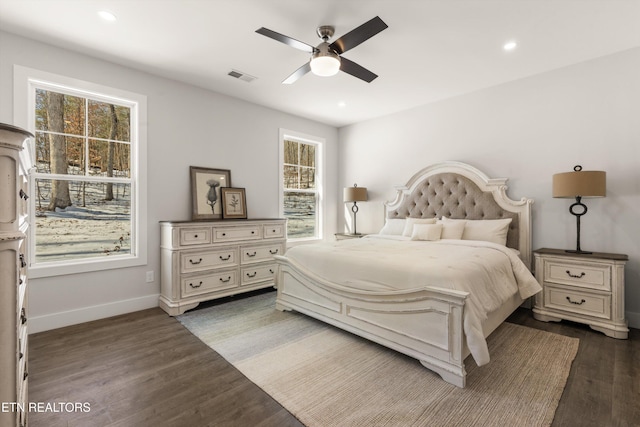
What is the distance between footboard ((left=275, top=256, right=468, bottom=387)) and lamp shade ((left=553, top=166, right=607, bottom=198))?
1.91 meters

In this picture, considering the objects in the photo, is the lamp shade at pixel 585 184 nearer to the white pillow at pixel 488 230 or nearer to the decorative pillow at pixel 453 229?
the white pillow at pixel 488 230

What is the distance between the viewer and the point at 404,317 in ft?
7.15

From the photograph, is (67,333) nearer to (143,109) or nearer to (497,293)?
(143,109)

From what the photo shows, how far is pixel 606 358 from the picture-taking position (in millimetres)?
2258

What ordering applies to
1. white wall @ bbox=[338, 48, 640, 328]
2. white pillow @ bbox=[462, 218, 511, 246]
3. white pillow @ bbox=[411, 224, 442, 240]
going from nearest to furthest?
white wall @ bbox=[338, 48, 640, 328], white pillow @ bbox=[462, 218, 511, 246], white pillow @ bbox=[411, 224, 442, 240]

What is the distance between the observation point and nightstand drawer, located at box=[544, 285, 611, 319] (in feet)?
8.77

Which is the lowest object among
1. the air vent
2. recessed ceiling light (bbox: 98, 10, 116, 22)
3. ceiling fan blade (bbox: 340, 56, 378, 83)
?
ceiling fan blade (bbox: 340, 56, 378, 83)

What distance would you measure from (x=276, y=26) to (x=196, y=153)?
1951mm

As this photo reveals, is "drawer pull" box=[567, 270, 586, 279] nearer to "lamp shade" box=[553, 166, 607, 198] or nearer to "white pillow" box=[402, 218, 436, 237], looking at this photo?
"lamp shade" box=[553, 166, 607, 198]

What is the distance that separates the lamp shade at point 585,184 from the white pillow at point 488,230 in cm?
70

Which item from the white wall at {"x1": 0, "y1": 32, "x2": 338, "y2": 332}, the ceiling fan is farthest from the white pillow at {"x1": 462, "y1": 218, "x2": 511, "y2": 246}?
the white wall at {"x1": 0, "y1": 32, "x2": 338, "y2": 332}

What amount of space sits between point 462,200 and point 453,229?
57cm

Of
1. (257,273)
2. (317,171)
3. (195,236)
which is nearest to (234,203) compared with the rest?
(195,236)

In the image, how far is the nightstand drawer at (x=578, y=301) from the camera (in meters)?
2.67
